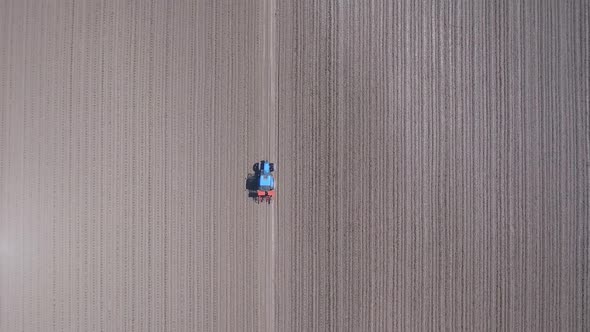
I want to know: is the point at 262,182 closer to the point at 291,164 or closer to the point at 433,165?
the point at 291,164

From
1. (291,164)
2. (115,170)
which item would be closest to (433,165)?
(291,164)

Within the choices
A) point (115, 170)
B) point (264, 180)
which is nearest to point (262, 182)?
point (264, 180)

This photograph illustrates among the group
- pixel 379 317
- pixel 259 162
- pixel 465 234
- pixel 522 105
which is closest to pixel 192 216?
pixel 259 162

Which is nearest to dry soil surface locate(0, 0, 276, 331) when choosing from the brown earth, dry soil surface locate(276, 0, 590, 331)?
the brown earth

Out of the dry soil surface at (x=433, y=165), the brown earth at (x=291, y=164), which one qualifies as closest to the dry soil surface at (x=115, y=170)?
the brown earth at (x=291, y=164)

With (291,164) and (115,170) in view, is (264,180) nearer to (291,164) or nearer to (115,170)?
(291,164)

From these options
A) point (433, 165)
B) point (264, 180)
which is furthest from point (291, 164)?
point (433, 165)

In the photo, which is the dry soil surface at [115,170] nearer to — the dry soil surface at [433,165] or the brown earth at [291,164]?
the brown earth at [291,164]

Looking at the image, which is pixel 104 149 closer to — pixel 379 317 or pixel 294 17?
pixel 294 17
